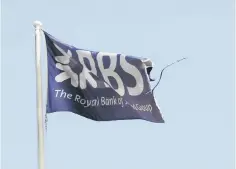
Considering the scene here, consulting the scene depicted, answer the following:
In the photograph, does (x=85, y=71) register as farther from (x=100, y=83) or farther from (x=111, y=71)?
(x=111, y=71)

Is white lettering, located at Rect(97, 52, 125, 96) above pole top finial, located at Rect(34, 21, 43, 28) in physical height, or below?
below

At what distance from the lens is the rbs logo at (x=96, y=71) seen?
13.4 m

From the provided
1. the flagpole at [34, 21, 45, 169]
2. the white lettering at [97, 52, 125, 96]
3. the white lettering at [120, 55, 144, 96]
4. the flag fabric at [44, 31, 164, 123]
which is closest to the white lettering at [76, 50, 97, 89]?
the flag fabric at [44, 31, 164, 123]

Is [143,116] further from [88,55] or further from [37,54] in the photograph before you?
[37,54]

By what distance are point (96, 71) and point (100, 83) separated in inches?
11.0

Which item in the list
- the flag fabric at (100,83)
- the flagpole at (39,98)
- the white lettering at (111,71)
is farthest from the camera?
the white lettering at (111,71)

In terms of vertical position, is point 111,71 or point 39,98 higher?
point 111,71

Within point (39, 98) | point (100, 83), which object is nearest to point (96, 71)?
point (100, 83)

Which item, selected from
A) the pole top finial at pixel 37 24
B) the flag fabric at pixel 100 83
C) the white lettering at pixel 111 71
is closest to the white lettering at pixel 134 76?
the flag fabric at pixel 100 83

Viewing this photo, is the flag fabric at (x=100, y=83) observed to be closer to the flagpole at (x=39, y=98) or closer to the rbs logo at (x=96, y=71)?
the rbs logo at (x=96, y=71)

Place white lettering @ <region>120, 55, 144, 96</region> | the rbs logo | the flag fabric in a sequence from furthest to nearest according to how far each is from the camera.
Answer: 1. white lettering @ <region>120, 55, 144, 96</region>
2. the rbs logo
3. the flag fabric

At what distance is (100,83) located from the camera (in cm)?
1362

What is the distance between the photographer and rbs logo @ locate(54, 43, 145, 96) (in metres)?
A: 13.4

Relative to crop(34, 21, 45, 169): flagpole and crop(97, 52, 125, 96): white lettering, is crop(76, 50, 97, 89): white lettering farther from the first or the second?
crop(34, 21, 45, 169): flagpole
